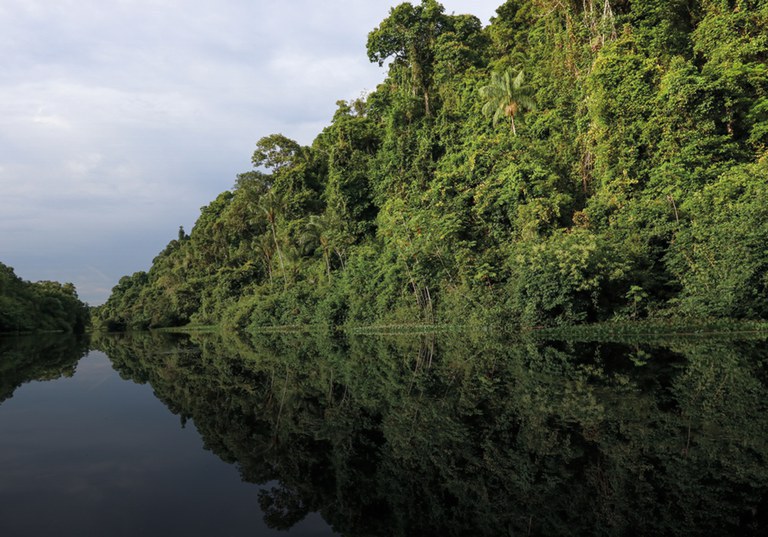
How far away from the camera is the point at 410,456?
509cm

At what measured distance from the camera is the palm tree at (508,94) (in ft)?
95.7

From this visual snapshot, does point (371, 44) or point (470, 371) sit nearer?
point (470, 371)

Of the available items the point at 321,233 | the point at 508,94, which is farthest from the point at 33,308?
the point at 508,94

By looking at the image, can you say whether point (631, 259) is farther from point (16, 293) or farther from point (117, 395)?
point (16, 293)

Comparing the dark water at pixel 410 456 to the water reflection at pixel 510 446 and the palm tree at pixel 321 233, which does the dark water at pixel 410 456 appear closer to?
the water reflection at pixel 510 446

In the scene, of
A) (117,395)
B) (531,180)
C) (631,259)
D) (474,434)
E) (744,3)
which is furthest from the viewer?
(531,180)

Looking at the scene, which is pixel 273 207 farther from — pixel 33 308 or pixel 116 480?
pixel 116 480

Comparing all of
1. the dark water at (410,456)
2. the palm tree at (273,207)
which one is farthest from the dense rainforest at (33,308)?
the dark water at (410,456)

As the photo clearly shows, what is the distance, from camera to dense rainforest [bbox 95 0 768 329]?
765 inches

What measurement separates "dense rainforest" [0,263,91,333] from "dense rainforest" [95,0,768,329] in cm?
2561

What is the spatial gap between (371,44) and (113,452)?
134ft

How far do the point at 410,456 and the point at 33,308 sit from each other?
6730 cm

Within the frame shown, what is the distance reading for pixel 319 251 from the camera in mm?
43219

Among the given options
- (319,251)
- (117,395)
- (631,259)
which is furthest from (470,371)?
(319,251)
